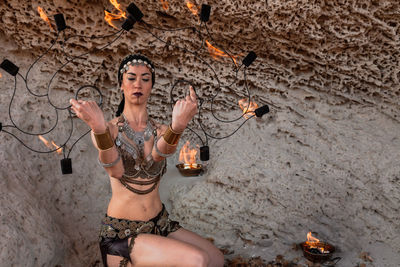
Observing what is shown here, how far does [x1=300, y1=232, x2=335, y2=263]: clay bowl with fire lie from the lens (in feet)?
9.82

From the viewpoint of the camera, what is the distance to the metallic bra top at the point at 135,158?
2432 millimetres

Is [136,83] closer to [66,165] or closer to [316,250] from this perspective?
[66,165]

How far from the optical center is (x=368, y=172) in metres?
3.23

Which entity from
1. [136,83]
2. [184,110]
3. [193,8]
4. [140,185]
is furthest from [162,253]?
[193,8]

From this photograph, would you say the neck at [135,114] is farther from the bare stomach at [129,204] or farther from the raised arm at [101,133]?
the bare stomach at [129,204]

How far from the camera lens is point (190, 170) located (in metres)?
3.74

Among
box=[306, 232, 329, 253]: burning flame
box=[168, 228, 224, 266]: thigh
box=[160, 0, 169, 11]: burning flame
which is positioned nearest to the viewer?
box=[168, 228, 224, 266]: thigh

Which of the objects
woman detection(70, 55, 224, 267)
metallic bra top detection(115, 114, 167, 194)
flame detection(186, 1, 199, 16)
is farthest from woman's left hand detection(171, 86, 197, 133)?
flame detection(186, 1, 199, 16)

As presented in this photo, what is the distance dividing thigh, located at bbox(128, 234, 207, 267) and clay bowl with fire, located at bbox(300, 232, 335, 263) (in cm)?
117

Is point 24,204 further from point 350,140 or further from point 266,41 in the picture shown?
point 350,140

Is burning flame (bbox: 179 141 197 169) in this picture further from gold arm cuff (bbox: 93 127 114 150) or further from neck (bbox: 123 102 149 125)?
gold arm cuff (bbox: 93 127 114 150)

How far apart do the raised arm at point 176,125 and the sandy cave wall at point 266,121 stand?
122cm

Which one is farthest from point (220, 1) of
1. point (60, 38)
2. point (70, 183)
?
point (70, 183)

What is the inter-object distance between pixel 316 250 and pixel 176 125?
1.72 metres
